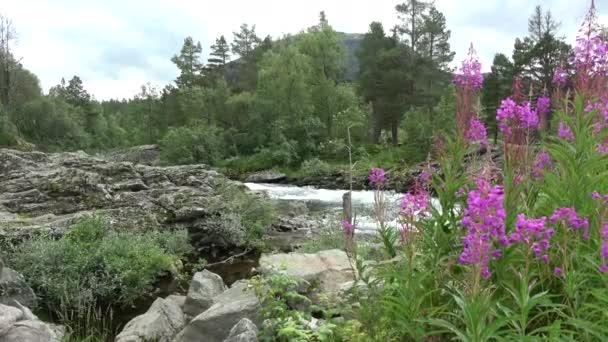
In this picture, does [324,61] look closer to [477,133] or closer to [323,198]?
[323,198]

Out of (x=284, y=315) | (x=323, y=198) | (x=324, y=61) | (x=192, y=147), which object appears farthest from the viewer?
(x=324, y=61)

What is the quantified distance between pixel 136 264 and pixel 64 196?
7008 millimetres

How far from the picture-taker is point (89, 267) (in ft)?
34.7

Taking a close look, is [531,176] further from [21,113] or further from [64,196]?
[21,113]

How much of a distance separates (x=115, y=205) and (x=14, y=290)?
7.45 m

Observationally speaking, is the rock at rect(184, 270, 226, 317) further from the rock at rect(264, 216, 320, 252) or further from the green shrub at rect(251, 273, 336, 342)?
the rock at rect(264, 216, 320, 252)

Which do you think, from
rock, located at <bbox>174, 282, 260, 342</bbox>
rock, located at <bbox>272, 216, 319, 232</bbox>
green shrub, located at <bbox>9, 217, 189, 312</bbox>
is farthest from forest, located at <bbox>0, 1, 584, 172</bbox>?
rock, located at <bbox>174, 282, 260, 342</bbox>

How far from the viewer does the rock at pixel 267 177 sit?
1459 inches

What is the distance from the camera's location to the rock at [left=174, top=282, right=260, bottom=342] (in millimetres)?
5493

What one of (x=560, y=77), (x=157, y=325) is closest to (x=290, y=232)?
(x=157, y=325)

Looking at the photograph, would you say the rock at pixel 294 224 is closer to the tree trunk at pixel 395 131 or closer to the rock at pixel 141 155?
the tree trunk at pixel 395 131

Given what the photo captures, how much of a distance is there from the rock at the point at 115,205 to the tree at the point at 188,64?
154 ft

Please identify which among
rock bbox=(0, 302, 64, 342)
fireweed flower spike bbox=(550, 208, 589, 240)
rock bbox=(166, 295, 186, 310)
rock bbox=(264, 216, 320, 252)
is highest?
fireweed flower spike bbox=(550, 208, 589, 240)

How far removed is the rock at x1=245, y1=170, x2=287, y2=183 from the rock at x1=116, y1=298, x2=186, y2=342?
1136 inches
